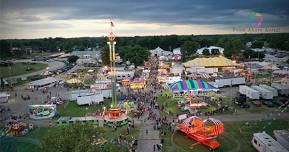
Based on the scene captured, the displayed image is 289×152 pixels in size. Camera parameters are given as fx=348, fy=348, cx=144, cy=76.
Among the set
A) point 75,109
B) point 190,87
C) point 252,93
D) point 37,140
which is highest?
point 190,87

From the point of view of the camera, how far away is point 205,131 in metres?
24.0

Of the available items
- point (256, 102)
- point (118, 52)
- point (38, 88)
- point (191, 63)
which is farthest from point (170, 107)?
point (118, 52)

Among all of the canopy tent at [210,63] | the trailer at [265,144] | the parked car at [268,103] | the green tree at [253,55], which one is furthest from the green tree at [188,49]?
the trailer at [265,144]

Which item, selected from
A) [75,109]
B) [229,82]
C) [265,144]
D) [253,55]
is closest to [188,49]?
[253,55]

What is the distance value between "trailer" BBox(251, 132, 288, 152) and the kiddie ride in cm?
236

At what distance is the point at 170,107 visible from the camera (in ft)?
113

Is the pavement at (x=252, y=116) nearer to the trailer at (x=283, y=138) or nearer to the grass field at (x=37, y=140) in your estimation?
the trailer at (x=283, y=138)

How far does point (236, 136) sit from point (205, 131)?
309cm

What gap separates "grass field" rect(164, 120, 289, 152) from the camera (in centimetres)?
2353

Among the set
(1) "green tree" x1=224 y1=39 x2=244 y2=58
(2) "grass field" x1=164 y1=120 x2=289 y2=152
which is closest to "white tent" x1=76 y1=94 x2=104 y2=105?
(2) "grass field" x1=164 y1=120 x2=289 y2=152

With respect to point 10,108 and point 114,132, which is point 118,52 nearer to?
point 10,108

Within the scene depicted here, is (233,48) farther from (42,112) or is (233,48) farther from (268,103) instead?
(42,112)

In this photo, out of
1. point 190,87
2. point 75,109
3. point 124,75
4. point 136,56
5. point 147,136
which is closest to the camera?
point 147,136

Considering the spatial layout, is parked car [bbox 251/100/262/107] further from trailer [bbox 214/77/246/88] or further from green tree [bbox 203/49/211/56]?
green tree [bbox 203/49/211/56]
